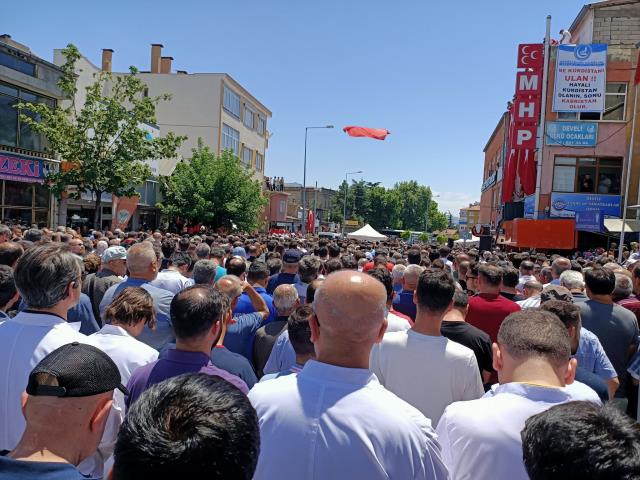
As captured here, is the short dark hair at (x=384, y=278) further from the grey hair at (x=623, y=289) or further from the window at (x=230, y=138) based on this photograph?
the window at (x=230, y=138)

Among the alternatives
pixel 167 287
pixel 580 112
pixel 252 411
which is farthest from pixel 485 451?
pixel 580 112

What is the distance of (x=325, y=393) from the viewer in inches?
77.1

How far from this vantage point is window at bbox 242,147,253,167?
45.4 metres

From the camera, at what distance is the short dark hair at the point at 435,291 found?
353cm

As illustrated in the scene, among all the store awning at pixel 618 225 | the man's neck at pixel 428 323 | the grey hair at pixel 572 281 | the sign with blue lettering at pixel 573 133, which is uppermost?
the sign with blue lettering at pixel 573 133

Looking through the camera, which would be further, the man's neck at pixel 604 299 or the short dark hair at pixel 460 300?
the man's neck at pixel 604 299

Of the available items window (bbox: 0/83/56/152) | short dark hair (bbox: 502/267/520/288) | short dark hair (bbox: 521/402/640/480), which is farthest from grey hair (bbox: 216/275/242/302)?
window (bbox: 0/83/56/152)

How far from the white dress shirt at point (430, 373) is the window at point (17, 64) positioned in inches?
758

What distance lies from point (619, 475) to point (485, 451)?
984 millimetres

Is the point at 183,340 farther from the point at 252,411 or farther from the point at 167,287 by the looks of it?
the point at 167,287

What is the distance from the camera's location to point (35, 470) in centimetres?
141

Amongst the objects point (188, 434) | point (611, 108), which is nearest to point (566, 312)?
point (188, 434)

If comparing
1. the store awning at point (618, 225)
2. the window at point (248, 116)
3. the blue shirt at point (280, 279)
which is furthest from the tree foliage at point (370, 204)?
Answer: the blue shirt at point (280, 279)

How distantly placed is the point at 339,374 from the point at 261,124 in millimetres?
50382
